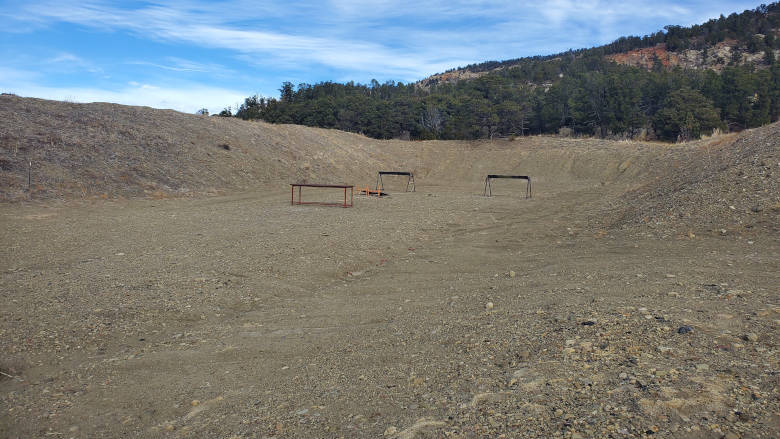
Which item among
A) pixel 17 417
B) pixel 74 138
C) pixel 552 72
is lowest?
pixel 17 417

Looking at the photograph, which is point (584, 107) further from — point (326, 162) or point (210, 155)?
point (210, 155)

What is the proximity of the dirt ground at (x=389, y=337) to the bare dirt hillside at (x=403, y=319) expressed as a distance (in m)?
0.03

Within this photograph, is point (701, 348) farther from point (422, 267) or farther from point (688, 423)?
point (422, 267)

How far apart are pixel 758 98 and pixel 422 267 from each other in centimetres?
4340

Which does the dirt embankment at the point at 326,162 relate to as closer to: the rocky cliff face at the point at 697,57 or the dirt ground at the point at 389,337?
the dirt ground at the point at 389,337

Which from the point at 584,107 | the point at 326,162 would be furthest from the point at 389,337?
the point at 584,107

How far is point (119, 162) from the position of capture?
21.5 m

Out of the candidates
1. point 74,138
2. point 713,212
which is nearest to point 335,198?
point 74,138

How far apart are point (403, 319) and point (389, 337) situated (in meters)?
0.69

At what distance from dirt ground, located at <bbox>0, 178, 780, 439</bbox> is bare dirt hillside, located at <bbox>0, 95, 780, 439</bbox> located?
0.03 metres

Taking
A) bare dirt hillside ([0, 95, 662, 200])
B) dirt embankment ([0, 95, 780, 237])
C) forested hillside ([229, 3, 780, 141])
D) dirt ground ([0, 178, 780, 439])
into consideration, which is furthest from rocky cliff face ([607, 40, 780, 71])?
dirt ground ([0, 178, 780, 439])

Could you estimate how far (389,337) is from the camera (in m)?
5.45

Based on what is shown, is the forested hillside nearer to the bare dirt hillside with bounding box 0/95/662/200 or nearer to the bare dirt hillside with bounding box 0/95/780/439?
the bare dirt hillside with bounding box 0/95/662/200

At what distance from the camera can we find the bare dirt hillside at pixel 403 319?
3.58 m
